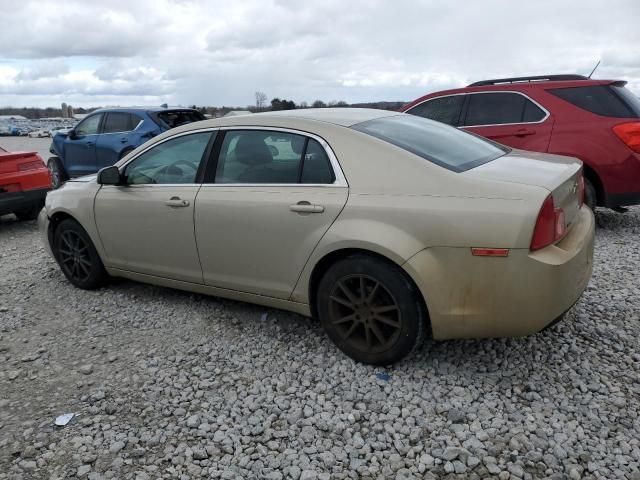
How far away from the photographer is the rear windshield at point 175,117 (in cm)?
947

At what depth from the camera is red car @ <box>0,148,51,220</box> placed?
733 cm

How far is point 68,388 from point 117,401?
410mm

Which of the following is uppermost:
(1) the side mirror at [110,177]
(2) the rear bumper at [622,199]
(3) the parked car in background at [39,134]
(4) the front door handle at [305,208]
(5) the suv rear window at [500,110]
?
(5) the suv rear window at [500,110]

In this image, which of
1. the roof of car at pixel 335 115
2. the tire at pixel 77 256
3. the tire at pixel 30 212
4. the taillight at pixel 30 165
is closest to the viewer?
the roof of car at pixel 335 115

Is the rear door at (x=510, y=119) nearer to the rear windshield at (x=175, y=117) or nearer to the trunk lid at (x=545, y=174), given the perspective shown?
the trunk lid at (x=545, y=174)

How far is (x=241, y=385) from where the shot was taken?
125 inches

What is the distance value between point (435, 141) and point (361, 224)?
88 centimetres

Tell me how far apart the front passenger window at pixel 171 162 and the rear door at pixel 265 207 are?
0.22 metres

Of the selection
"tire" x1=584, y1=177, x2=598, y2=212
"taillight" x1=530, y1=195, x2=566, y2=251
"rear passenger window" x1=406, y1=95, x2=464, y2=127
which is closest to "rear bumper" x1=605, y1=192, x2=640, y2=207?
"tire" x1=584, y1=177, x2=598, y2=212

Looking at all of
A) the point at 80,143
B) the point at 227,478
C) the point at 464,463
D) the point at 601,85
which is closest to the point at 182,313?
the point at 227,478

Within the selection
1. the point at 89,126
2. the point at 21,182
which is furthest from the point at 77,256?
the point at 89,126

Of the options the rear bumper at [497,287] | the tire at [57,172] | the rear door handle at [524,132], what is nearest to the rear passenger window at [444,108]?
the rear door handle at [524,132]

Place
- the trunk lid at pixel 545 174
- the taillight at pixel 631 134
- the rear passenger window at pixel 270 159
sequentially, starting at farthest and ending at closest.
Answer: the taillight at pixel 631 134, the rear passenger window at pixel 270 159, the trunk lid at pixel 545 174

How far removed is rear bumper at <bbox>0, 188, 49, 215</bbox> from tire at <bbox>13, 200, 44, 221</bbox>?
11cm
